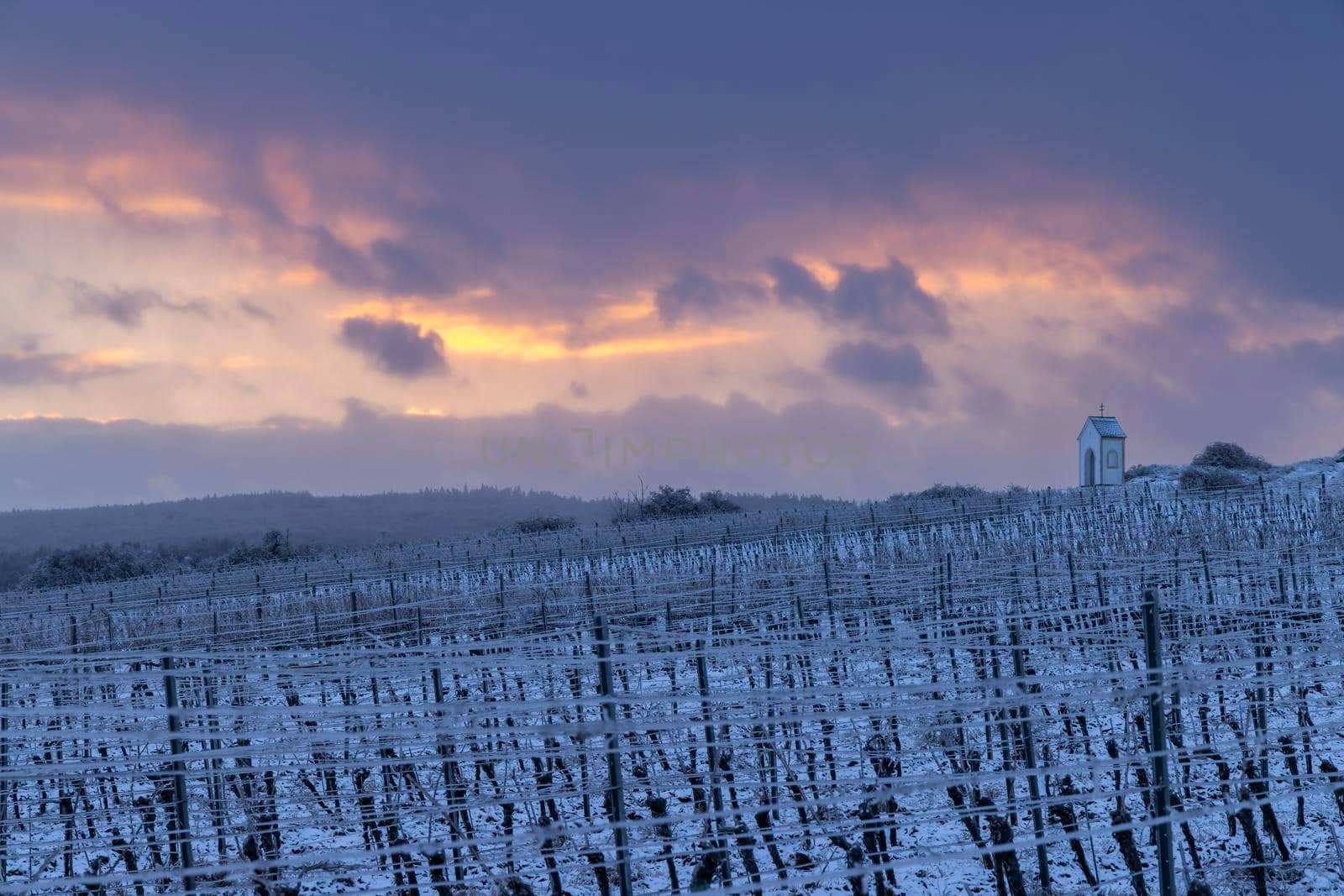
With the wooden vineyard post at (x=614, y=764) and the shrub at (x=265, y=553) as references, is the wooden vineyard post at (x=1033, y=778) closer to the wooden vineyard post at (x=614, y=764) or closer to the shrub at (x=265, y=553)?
the wooden vineyard post at (x=614, y=764)

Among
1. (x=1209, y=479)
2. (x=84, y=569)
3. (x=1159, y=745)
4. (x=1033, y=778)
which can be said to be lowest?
(x=1033, y=778)

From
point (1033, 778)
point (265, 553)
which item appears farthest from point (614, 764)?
point (265, 553)

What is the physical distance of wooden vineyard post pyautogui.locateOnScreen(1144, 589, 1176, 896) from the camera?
4.05 m

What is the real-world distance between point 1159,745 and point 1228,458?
1465 inches

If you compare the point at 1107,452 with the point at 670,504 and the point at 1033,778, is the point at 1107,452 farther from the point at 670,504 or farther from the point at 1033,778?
the point at 1033,778

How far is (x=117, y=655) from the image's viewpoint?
13.7 feet

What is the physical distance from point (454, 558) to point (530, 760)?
19495 mm

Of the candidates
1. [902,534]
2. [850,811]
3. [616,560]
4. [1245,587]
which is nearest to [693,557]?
[616,560]

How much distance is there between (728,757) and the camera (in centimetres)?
705

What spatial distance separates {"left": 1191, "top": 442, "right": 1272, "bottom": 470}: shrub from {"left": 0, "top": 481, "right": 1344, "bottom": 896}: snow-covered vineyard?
74.5 feet

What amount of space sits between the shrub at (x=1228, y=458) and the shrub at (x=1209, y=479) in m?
2.07

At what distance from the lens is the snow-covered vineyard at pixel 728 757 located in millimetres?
4406

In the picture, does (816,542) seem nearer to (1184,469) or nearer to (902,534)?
(902,534)

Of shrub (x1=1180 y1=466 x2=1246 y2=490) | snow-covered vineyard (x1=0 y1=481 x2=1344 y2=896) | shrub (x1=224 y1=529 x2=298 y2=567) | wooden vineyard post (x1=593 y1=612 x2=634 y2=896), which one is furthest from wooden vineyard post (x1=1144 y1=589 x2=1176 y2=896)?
shrub (x1=224 y1=529 x2=298 y2=567)
